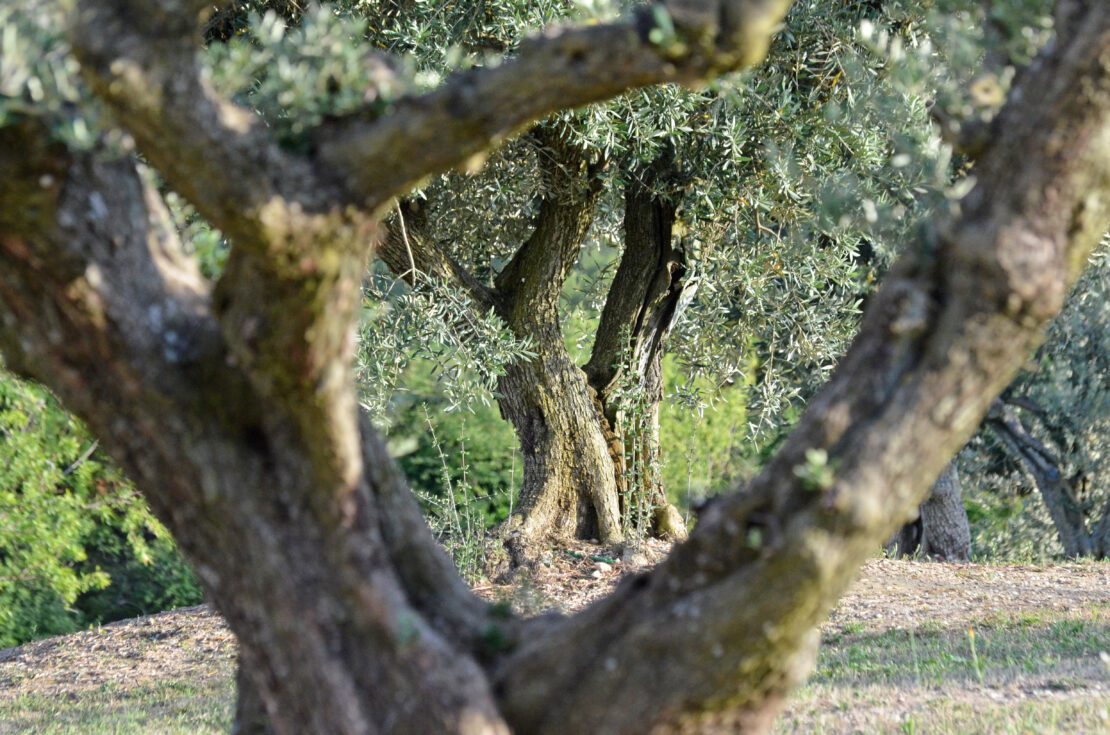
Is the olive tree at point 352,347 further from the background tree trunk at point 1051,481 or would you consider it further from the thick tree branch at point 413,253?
the background tree trunk at point 1051,481

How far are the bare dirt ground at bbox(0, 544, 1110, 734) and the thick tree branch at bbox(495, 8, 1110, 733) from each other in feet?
7.72

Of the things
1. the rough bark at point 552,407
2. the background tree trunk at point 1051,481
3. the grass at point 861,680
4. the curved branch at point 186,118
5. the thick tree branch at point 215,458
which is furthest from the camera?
the background tree trunk at point 1051,481

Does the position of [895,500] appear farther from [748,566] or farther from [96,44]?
[96,44]

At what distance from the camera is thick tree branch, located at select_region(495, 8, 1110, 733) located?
8.37 feet

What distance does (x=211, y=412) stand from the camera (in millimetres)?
2824

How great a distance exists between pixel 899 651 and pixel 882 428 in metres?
4.42

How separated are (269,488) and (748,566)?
1.18m

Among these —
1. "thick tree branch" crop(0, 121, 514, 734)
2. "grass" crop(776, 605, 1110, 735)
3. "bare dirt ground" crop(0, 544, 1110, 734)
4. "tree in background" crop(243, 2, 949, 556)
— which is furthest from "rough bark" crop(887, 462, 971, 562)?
"thick tree branch" crop(0, 121, 514, 734)

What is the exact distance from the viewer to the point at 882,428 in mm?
2553

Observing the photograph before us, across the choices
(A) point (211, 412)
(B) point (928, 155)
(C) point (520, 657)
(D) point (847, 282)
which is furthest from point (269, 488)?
(D) point (847, 282)

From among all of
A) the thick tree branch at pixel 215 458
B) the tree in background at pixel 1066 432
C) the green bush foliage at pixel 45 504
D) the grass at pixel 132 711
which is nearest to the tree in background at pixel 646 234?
the grass at pixel 132 711

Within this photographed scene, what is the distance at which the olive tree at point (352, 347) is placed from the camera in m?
2.55

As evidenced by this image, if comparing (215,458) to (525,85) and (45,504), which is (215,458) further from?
(45,504)

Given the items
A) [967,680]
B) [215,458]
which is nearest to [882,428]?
[215,458]
